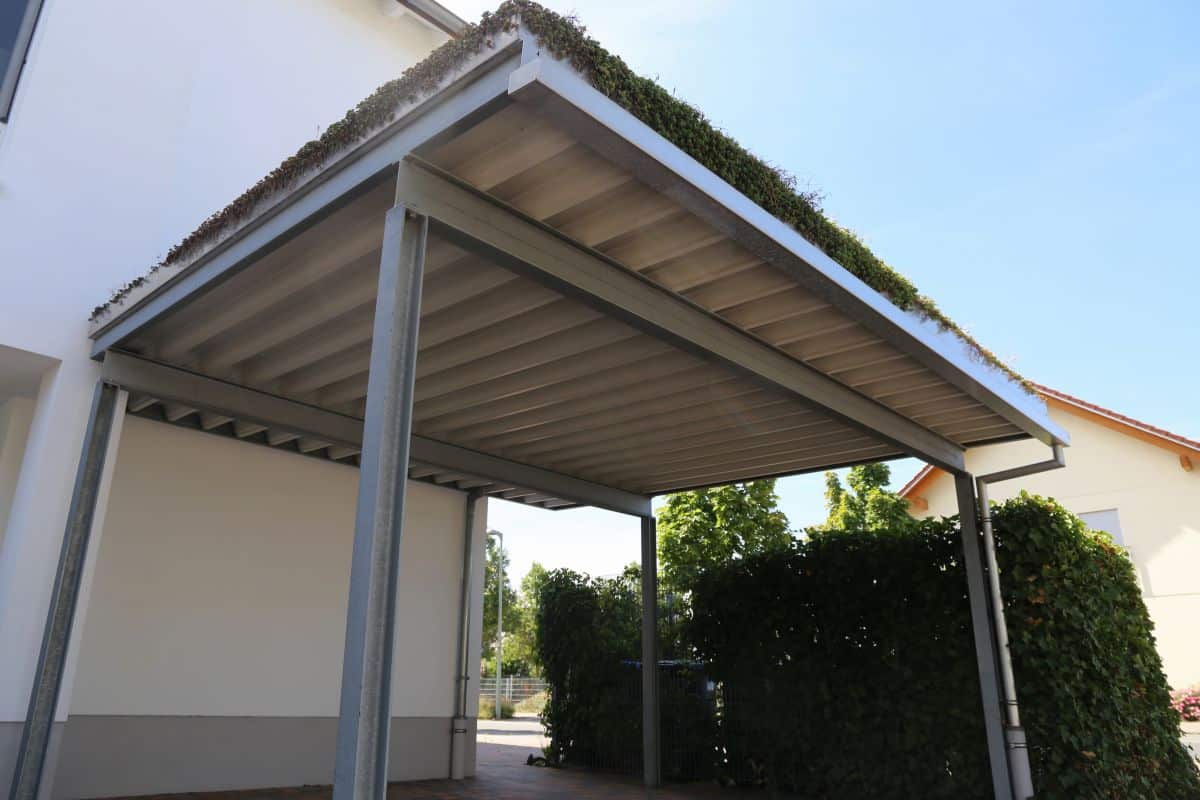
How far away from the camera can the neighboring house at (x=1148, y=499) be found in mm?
13516

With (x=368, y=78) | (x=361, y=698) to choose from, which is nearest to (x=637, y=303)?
(x=361, y=698)

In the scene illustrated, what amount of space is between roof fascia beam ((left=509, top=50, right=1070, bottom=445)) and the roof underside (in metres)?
0.07

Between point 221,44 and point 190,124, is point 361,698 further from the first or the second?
point 221,44

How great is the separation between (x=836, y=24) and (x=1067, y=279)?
897 cm

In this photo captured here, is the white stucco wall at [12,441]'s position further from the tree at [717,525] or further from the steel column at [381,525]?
the tree at [717,525]

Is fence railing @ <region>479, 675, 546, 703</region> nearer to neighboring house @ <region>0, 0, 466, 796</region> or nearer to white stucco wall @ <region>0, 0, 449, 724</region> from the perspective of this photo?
neighboring house @ <region>0, 0, 466, 796</region>

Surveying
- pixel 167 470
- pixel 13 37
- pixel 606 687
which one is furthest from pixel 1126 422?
pixel 13 37

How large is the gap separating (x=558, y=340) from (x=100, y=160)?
3.85 metres

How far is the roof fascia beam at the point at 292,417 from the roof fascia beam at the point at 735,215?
383 centimetres

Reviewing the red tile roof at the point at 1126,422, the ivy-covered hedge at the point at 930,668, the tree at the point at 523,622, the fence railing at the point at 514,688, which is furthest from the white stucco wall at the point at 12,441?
the tree at the point at 523,622

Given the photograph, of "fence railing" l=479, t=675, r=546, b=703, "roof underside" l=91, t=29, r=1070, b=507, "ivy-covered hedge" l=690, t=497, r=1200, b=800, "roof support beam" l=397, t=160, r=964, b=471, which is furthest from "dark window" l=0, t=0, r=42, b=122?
"fence railing" l=479, t=675, r=546, b=703

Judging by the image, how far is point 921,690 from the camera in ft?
22.8

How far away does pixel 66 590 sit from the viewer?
5.20 m

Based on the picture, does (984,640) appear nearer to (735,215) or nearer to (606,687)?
(735,215)
